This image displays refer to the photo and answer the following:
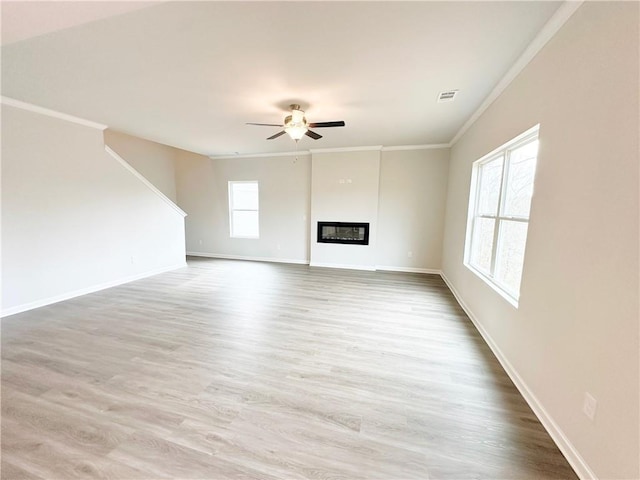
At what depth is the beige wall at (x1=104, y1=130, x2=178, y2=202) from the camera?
564 centimetres

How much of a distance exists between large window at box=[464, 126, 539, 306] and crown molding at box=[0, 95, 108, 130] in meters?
5.75

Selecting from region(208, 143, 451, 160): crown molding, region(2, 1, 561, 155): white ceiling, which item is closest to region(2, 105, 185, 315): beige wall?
region(2, 1, 561, 155): white ceiling

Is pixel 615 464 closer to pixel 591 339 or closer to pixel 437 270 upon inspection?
pixel 591 339

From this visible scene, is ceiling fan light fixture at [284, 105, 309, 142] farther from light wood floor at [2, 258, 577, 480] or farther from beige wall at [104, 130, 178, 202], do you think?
beige wall at [104, 130, 178, 202]

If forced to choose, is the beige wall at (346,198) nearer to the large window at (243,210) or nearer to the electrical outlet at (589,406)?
the large window at (243,210)

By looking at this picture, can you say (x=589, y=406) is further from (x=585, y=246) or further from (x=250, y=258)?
(x=250, y=258)

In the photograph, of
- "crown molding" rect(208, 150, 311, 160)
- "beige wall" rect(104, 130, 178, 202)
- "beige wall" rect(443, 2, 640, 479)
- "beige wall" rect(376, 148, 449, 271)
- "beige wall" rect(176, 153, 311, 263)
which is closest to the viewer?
"beige wall" rect(443, 2, 640, 479)

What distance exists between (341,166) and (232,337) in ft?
14.4

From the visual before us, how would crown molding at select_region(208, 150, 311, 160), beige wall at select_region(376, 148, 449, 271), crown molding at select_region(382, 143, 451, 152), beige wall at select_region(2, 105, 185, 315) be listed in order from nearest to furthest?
beige wall at select_region(2, 105, 185, 315) → crown molding at select_region(382, 143, 451, 152) → beige wall at select_region(376, 148, 449, 271) → crown molding at select_region(208, 150, 311, 160)

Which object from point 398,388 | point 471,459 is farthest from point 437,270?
point 471,459

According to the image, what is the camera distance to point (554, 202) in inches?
67.8

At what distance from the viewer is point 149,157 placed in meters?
6.36

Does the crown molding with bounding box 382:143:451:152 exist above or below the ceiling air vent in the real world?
above

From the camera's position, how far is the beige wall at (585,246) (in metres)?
1.16
